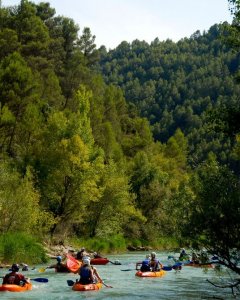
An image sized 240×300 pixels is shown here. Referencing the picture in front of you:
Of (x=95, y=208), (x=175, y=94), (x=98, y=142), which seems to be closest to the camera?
(x=95, y=208)

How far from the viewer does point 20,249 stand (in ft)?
94.9

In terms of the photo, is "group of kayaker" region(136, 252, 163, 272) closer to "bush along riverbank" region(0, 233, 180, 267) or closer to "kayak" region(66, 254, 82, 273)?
"bush along riverbank" region(0, 233, 180, 267)

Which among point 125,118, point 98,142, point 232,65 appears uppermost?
point 232,65

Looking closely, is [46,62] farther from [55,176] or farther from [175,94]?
[175,94]

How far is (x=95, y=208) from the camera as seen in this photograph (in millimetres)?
44875

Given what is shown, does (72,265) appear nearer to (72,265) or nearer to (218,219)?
(72,265)

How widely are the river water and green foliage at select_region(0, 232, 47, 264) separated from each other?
7.07 feet

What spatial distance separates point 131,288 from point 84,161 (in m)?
19.2

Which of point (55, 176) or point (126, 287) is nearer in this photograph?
point (126, 287)

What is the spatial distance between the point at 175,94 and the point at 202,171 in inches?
5847

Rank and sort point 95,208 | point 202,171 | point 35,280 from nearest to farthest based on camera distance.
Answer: point 202,171, point 35,280, point 95,208

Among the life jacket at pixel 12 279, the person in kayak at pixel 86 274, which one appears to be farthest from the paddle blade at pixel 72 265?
the life jacket at pixel 12 279

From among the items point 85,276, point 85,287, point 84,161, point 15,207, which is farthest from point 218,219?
point 84,161

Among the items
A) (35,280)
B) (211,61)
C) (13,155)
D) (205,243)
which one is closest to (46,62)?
(13,155)
